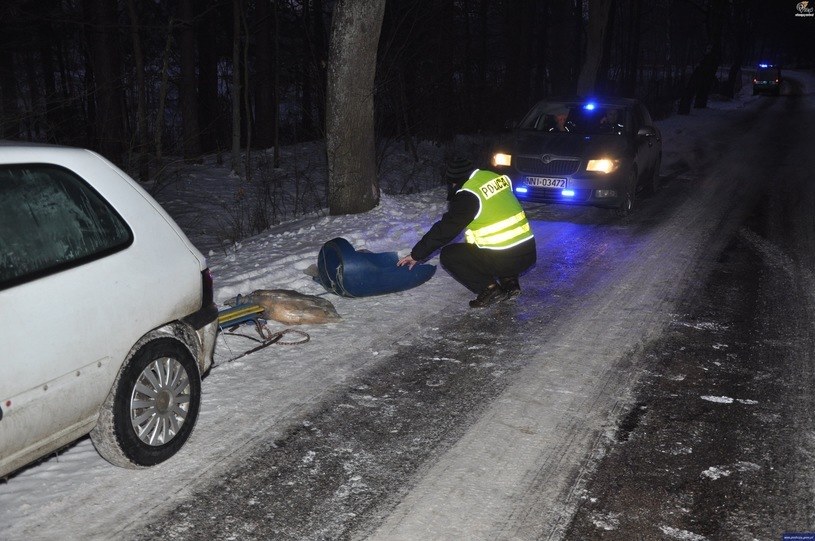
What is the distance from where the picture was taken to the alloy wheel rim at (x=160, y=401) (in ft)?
12.7

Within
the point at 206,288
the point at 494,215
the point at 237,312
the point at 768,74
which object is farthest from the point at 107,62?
the point at 768,74

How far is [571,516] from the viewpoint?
359 cm

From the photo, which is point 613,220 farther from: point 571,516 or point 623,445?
point 571,516

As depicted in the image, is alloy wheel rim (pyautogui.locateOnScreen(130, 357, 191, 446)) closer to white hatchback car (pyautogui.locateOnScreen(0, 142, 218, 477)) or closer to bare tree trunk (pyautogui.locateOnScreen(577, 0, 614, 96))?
white hatchback car (pyautogui.locateOnScreen(0, 142, 218, 477))

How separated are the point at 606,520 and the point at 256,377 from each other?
107 inches

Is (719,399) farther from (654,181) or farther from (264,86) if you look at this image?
(264,86)

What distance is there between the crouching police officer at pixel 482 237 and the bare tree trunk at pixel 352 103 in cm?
381

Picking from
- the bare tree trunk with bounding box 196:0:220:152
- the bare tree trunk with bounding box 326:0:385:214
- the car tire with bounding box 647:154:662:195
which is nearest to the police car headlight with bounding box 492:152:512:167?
A: the bare tree trunk with bounding box 326:0:385:214

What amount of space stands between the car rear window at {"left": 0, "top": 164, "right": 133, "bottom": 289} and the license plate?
7944mm

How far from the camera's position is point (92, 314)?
11.5 ft

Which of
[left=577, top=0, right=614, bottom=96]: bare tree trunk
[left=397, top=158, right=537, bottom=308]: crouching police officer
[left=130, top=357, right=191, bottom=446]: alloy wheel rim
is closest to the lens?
[left=130, top=357, right=191, bottom=446]: alloy wheel rim

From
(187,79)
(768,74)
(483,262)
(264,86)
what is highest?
(768,74)

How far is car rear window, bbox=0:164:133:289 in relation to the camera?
3.30 meters

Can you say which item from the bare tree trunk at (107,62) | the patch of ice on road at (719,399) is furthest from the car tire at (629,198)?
the bare tree trunk at (107,62)
